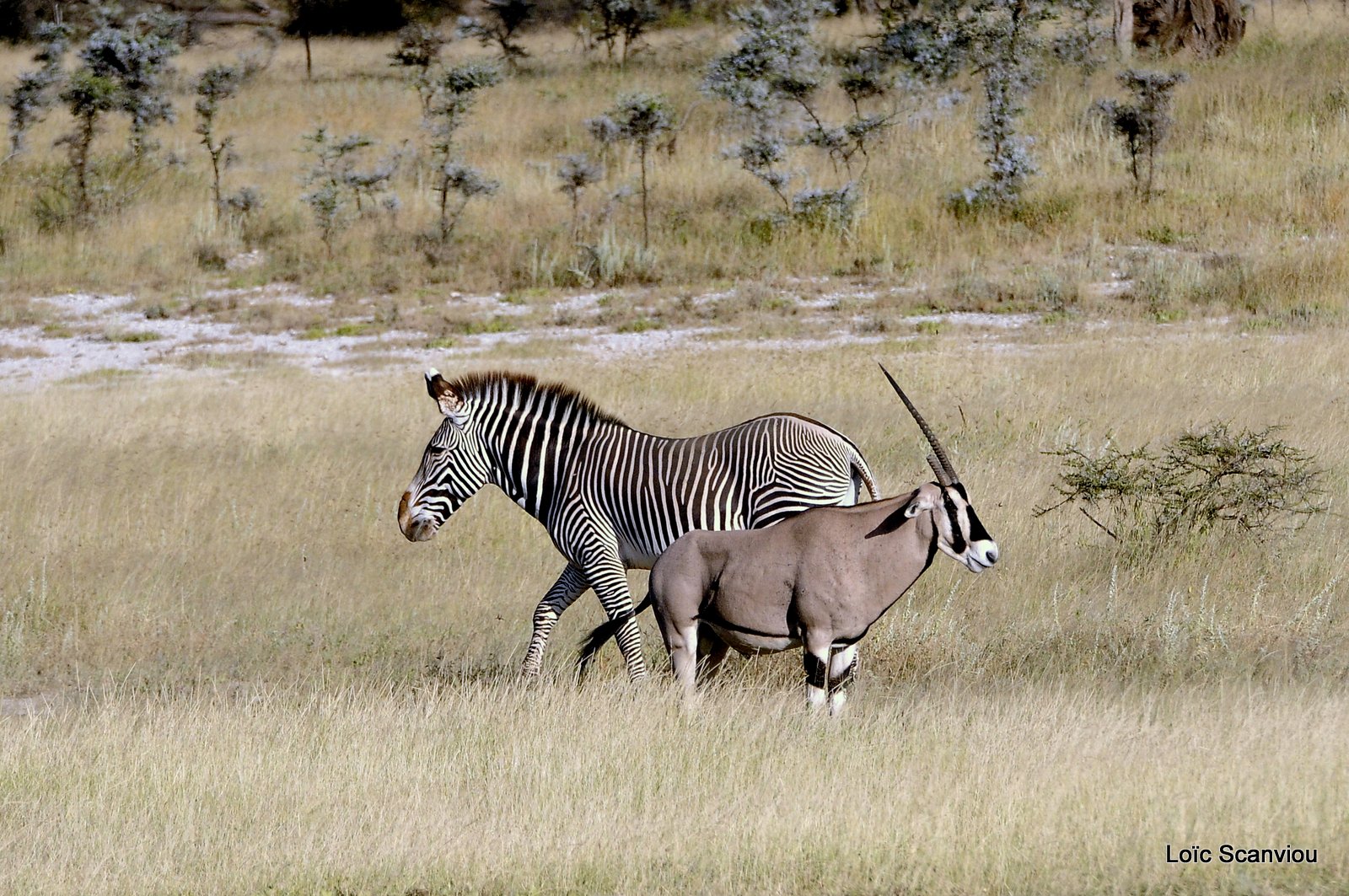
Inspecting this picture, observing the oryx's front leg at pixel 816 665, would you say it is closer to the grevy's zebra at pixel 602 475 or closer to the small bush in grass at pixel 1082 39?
the grevy's zebra at pixel 602 475

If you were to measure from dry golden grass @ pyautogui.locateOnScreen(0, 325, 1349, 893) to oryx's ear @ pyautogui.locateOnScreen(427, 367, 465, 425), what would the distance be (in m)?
1.35

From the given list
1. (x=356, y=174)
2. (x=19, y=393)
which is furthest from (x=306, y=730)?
(x=356, y=174)

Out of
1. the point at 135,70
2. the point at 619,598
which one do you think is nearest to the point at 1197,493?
the point at 619,598

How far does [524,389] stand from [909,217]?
17543 millimetres

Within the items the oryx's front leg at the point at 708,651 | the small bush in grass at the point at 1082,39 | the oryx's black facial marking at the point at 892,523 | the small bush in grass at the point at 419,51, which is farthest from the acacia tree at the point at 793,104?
the oryx's black facial marking at the point at 892,523

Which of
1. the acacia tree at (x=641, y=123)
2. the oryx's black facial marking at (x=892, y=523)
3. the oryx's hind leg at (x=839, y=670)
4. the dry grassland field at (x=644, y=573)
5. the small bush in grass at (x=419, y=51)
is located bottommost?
the dry grassland field at (x=644, y=573)

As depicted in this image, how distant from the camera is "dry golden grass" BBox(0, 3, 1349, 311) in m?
22.3

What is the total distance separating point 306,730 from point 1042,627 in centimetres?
401

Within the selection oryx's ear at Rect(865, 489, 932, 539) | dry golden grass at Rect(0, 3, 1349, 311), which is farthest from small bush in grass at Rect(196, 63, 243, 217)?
oryx's ear at Rect(865, 489, 932, 539)

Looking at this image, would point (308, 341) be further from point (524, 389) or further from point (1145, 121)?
point (524, 389)

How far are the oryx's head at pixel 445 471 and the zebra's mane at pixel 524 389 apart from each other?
0.33 feet

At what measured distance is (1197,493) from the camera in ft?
34.2

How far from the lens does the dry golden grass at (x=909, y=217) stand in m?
22.3

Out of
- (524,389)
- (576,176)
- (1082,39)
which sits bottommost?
(576,176)
